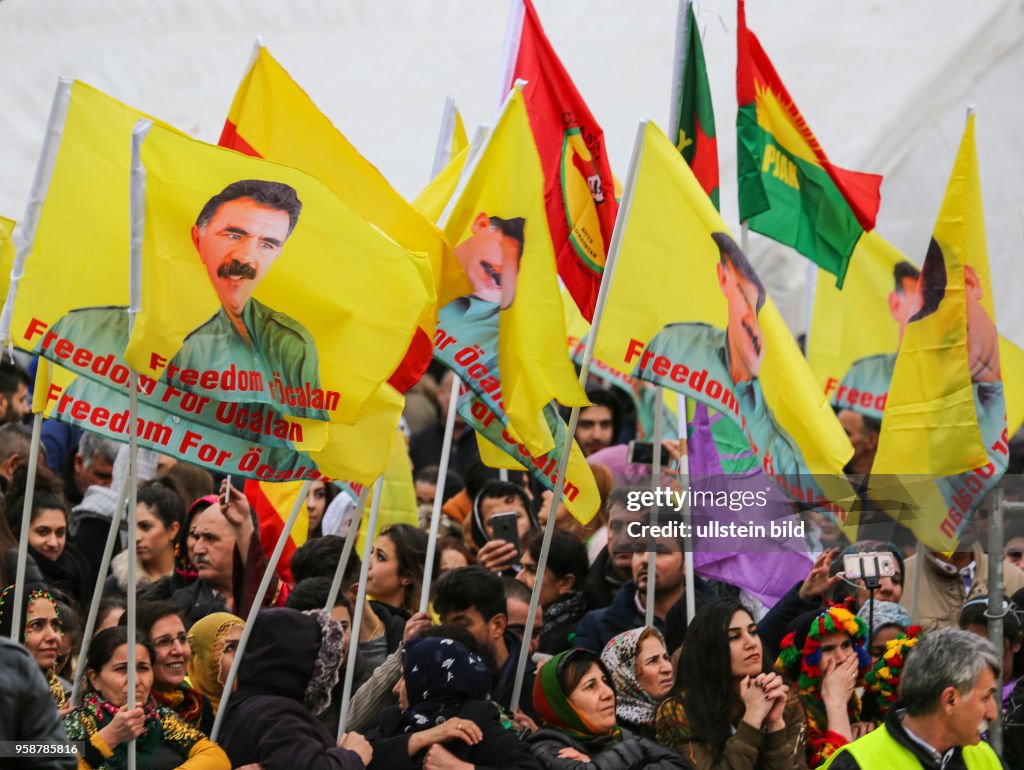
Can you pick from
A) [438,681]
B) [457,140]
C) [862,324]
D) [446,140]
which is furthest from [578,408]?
[862,324]

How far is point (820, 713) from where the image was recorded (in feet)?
25.8

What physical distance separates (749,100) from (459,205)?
7.52 ft

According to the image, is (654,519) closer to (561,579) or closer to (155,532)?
(561,579)

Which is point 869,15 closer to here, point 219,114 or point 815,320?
point 815,320

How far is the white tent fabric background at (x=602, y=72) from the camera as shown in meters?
15.8

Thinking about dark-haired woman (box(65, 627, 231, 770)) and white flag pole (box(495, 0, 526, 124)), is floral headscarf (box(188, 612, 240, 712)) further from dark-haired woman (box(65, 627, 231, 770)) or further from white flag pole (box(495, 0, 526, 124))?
white flag pole (box(495, 0, 526, 124))

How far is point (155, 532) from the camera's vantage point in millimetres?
9758

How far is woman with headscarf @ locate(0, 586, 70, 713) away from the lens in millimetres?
7393

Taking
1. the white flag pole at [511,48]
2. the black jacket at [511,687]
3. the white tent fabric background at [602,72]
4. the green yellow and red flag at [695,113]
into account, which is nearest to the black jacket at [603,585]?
the black jacket at [511,687]

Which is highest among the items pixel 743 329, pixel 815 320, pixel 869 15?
pixel 869 15

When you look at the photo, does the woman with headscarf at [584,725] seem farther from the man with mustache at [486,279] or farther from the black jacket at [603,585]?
the black jacket at [603,585]

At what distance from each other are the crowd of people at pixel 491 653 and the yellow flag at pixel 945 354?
44 centimetres

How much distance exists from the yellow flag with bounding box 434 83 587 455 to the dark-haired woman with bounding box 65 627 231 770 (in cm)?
195

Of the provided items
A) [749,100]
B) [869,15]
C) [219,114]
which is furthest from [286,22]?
[749,100]
